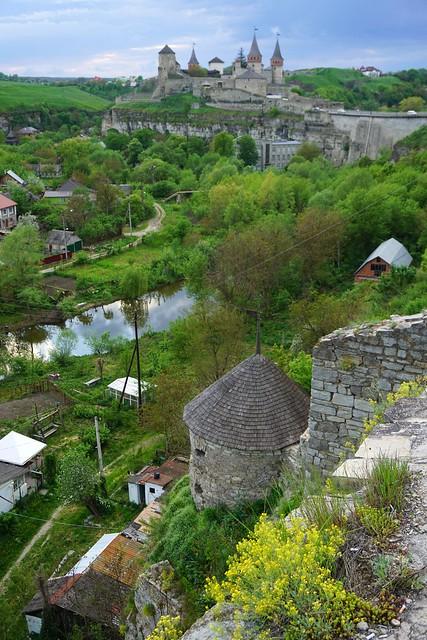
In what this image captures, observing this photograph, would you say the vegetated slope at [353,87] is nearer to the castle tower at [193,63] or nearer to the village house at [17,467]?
the castle tower at [193,63]

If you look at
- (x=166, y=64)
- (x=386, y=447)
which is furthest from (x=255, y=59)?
(x=386, y=447)

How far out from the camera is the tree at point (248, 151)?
7375 centimetres

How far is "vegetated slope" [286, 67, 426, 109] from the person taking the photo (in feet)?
357

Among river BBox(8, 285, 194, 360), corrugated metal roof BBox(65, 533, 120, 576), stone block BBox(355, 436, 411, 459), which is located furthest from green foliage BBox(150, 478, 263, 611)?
river BBox(8, 285, 194, 360)

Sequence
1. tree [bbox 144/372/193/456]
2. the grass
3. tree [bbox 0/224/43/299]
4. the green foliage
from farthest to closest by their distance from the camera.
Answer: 1. tree [bbox 0/224/43/299]
2. tree [bbox 144/372/193/456]
3. the grass
4. the green foliage

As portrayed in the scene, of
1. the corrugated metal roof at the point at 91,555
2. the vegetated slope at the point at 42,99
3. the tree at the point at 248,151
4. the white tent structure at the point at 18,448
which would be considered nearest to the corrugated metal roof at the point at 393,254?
the white tent structure at the point at 18,448

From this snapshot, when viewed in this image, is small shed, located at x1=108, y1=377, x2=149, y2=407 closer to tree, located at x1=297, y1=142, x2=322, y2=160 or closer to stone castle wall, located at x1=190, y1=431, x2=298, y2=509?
stone castle wall, located at x1=190, y1=431, x2=298, y2=509

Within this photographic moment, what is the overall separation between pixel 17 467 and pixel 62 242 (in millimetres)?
30829

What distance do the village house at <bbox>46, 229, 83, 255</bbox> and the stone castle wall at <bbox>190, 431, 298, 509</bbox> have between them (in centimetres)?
3883

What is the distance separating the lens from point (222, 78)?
10212cm

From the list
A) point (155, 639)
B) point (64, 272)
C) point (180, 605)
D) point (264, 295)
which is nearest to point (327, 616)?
point (155, 639)

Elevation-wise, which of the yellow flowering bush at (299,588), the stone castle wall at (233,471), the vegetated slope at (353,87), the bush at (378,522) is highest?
the vegetated slope at (353,87)

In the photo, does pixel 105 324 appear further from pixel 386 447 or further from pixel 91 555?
pixel 386 447

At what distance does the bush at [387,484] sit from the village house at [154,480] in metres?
12.3
